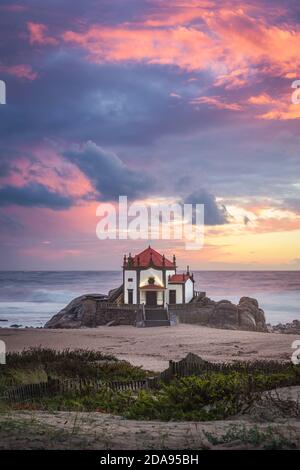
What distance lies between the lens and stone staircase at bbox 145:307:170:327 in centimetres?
4716

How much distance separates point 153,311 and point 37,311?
141 feet

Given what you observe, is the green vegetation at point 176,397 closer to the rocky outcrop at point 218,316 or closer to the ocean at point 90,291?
the rocky outcrop at point 218,316

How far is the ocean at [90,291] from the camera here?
8288cm

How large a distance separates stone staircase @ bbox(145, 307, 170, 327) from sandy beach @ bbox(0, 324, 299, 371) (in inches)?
71.8

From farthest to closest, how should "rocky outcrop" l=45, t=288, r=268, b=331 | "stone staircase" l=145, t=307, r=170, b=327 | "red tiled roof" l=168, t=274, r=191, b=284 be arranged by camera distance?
1. "red tiled roof" l=168, t=274, r=191, b=284
2. "rocky outcrop" l=45, t=288, r=268, b=331
3. "stone staircase" l=145, t=307, r=170, b=327

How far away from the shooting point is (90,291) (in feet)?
452

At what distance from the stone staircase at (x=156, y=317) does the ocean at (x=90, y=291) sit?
2121 centimetres

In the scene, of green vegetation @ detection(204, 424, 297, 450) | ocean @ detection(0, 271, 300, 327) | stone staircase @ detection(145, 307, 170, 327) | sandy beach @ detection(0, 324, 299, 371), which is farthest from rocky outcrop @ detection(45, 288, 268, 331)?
green vegetation @ detection(204, 424, 297, 450)

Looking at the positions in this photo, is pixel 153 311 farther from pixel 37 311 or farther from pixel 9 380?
pixel 37 311

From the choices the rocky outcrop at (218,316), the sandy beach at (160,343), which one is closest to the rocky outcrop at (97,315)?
the sandy beach at (160,343)

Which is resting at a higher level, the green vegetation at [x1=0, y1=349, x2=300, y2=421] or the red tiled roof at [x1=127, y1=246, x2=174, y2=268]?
the red tiled roof at [x1=127, y1=246, x2=174, y2=268]

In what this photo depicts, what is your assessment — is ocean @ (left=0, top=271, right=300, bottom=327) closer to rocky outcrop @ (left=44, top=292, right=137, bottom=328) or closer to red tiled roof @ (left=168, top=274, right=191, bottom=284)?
rocky outcrop @ (left=44, top=292, right=137, bottom=328)

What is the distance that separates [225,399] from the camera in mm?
11367

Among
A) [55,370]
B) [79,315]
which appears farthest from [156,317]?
[55,370]
